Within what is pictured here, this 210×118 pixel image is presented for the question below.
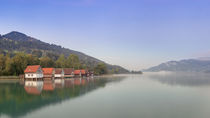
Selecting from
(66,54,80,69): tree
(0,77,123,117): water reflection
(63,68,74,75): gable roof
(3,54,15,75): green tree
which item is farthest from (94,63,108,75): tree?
(0,77,123,117): water reflection

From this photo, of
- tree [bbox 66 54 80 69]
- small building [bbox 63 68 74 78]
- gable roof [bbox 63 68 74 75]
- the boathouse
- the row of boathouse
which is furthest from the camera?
tree [bbox 66 54 80 69]

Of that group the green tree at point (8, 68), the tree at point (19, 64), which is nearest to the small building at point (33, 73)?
the green tree at point (8, 68)

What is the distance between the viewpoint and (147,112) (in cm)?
1820

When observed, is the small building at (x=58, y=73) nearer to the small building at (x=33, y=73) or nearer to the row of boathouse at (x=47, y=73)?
the row of boathouse at (x=47, y=73)

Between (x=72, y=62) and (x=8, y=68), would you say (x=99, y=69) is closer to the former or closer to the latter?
(x=72, y=62)

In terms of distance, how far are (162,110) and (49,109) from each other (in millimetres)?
12398

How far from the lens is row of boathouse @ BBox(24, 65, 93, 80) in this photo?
66500 millimetres

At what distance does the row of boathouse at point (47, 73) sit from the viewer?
6650 cm

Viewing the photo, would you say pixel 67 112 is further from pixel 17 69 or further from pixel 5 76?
pixel 17 69

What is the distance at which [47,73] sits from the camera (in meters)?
73.7

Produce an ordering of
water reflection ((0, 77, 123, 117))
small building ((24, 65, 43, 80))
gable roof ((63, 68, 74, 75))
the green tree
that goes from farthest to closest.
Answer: gable roof ((63, 68, 74, 75))
the green tree
small building ((24, 65, 43, 80))
water reflection ((0, 77, 123, 117))

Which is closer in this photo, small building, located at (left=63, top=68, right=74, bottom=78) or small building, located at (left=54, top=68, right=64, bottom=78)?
small building, located at (left=54, top=68, right=64, bottom=78)

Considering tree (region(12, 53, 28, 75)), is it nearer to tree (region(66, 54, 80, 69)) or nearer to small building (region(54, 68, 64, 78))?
small building (region(54, 68, 64, 78))

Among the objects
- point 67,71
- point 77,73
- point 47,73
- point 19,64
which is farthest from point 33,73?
point 77,73
